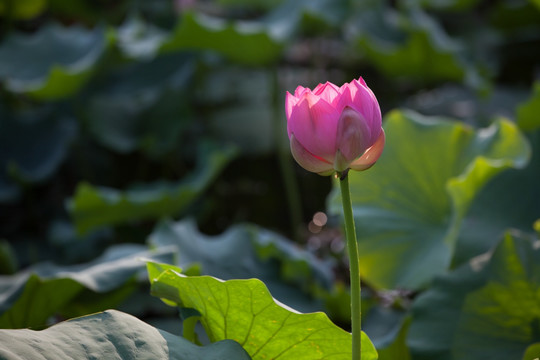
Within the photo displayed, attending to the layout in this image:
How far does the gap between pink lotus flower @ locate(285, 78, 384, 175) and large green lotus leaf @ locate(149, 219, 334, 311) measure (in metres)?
0.70

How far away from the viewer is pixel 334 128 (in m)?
0.54

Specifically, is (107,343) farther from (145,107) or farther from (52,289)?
(145,107)

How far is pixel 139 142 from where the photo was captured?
7.53ft

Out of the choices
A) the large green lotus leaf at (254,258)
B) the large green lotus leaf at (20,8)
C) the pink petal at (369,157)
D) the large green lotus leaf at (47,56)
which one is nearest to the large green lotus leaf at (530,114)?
the large green lotus leaf at (254,258)

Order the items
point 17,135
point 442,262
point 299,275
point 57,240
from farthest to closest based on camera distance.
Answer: point 17,135, point 57,240, point 299,275, point 442,262

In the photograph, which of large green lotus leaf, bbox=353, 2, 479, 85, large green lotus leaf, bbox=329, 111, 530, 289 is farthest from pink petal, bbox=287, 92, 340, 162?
large green lotus leaf, bbox=353, 2, 479, 85

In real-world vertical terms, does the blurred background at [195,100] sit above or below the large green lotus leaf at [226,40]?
below

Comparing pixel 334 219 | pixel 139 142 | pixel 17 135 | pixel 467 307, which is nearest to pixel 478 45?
pixel 334 219

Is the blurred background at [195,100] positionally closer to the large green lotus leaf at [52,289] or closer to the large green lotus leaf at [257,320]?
the large green lotus leaf at [52,289]

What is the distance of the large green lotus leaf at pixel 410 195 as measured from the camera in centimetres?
117

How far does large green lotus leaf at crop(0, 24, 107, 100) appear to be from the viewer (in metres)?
2.08

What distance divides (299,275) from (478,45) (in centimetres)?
206

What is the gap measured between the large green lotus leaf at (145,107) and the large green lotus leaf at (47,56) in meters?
0.17

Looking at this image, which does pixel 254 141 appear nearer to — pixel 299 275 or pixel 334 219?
pixel 334 219
